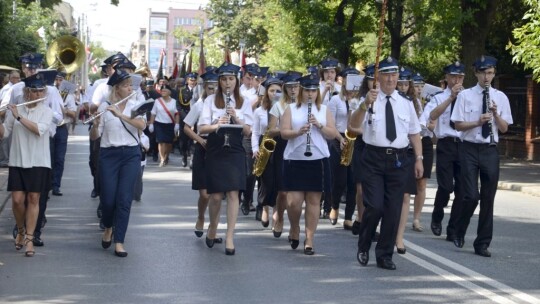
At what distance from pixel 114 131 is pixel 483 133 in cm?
371

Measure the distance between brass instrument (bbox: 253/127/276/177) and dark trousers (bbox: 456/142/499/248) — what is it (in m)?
2.07

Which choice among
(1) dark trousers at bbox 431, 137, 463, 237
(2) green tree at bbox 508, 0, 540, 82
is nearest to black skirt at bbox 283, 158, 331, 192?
(1) dark trousers at bbox 431, 137, 463, 237

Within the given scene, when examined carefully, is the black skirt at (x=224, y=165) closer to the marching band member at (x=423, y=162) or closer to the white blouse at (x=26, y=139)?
the white blouse at (x=26, y=139)

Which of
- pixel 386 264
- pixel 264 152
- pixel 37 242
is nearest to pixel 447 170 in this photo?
pixel 264 152

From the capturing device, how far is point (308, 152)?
11375mm

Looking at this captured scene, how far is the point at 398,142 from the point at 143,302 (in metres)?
3.07

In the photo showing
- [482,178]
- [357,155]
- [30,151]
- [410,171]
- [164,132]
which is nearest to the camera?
[410,171]

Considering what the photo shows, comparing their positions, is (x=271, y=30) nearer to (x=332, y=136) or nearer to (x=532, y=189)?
(x=532, y=189)

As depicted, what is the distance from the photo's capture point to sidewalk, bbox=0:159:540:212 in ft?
62.8

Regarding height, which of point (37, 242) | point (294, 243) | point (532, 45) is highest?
point (532, 45)

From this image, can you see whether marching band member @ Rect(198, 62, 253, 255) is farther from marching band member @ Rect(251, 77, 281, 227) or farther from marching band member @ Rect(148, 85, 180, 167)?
marching band member @ Rect(148, 85, 180, 167)

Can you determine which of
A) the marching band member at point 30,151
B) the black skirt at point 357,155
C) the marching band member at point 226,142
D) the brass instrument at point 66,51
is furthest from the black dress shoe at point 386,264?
the brass instrument at point 66,51

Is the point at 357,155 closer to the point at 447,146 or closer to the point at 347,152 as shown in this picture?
the point at 347,152

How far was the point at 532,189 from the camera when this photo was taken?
69.7 ft
